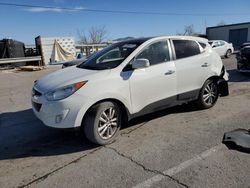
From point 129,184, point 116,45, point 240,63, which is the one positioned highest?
point 116,45

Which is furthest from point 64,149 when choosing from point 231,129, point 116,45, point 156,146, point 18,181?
point 231,129

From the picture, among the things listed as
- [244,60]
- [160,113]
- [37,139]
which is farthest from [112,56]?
[244,60]

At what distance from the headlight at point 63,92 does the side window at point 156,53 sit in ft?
4.29

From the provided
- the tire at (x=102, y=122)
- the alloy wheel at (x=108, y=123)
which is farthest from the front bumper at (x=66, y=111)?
the alloy wheel at (x=108, y=123)

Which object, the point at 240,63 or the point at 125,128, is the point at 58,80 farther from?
the point at 240,63

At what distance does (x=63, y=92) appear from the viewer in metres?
3.95

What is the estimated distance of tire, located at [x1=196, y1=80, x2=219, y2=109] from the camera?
18.6 ft

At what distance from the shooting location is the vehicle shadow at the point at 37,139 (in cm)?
416

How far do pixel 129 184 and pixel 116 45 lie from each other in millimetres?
3132

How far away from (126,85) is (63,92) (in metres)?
1.06

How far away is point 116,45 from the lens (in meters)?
5.39

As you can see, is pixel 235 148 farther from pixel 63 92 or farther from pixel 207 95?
pixel 63 92

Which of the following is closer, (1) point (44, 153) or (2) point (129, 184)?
(2) point (129, 184)

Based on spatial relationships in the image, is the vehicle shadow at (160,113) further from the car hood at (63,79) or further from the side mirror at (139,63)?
the car hood at (63,79)
